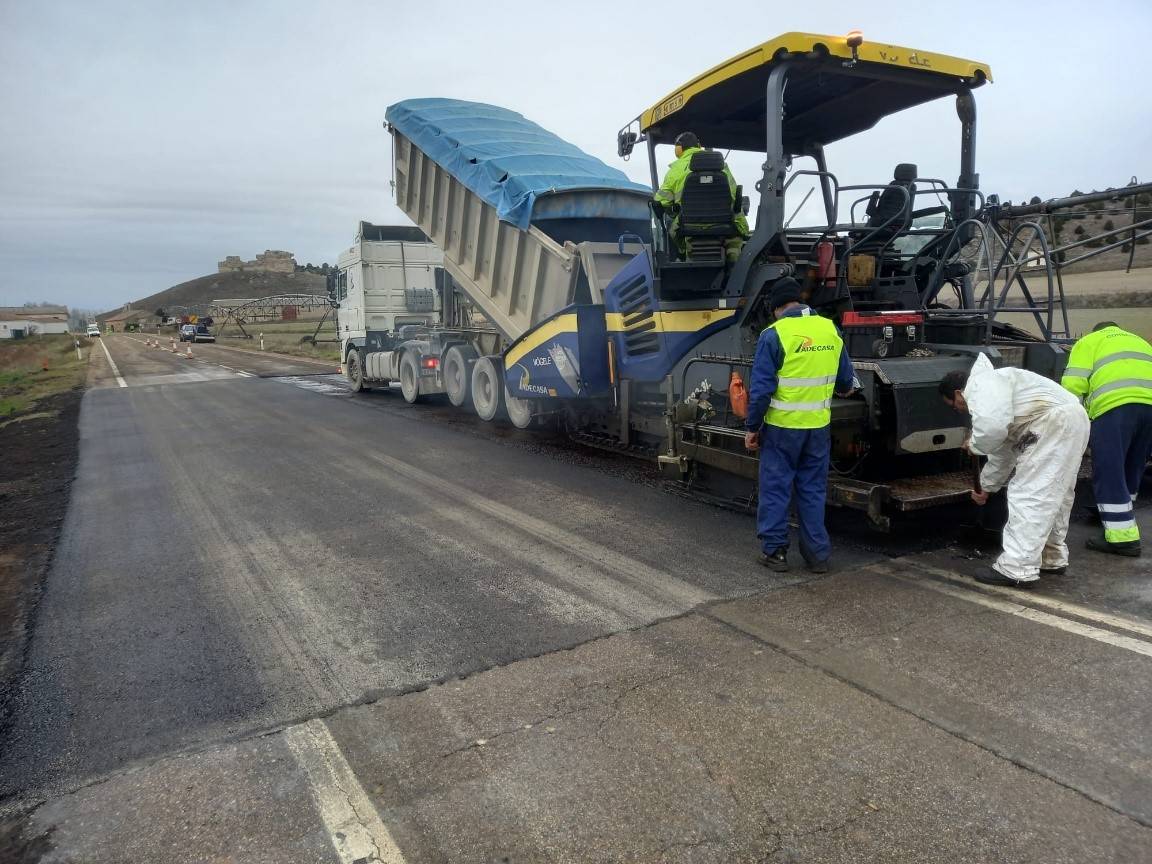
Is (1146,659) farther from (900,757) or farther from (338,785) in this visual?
(338,785)

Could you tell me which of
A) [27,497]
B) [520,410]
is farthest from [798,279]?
[27,497]

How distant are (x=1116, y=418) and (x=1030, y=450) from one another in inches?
39.1

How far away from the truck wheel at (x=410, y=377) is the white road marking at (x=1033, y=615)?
974cm

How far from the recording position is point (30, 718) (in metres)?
3.21

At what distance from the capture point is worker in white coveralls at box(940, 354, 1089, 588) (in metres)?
4.11

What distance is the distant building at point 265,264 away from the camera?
392 feet

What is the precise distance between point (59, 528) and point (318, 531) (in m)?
2.22

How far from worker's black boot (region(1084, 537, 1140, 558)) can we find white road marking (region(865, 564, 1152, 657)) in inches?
48.4

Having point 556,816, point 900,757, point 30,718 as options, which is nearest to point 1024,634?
point 900,757

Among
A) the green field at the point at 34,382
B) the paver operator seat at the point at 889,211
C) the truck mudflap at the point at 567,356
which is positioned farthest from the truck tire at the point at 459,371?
the green field at the point at 34,382

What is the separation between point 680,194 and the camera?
18.9 feet

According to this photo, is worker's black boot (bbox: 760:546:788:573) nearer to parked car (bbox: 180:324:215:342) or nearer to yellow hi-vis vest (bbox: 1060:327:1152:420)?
yellow hi-vis vest (bbox: 1060:327:1152:420)

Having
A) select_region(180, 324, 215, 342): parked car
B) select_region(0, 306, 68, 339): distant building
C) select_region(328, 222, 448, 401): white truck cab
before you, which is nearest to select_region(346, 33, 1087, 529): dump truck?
select_region(328, 222, 448, 401): white truck cab

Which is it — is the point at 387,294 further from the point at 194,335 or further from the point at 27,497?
the point at 194,335
